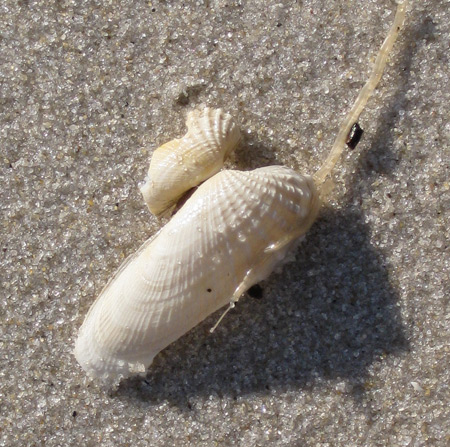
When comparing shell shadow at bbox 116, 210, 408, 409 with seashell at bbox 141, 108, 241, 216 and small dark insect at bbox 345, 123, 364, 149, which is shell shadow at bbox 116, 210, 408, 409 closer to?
small dark insect at bbox 345, 123, 364, 149

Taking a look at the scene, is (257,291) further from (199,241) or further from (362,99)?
(362,99)

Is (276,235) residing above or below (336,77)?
below

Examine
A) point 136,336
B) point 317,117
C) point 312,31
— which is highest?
point 312,31

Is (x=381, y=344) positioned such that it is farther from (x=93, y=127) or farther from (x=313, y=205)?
(x=93, y=127)

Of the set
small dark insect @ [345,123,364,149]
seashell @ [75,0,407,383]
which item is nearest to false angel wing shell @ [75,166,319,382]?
seashell @ [75,0,407,383]

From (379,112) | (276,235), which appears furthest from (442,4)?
(276,235)

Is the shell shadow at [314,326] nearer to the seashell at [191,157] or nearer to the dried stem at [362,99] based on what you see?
the dried stem at [362,99]
